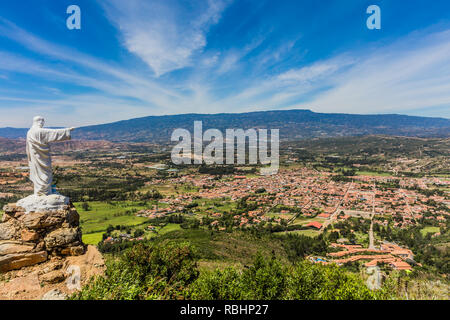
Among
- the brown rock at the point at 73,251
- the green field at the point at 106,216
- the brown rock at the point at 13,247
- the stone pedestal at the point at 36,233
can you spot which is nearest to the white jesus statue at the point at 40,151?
Answer: the stone pedestal at the point at 36,233

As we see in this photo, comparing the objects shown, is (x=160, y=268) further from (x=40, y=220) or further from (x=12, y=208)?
(x=12, y=208)

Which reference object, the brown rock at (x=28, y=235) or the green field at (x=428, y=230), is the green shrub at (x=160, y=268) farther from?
the green field at (x=428, y=230)

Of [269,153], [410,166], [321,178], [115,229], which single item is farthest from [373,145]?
[115,229]

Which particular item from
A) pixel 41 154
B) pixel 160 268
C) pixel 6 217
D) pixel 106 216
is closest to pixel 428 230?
pixel 160 268

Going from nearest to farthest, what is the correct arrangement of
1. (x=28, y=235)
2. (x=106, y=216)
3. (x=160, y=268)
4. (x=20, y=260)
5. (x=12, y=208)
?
(x=20, y=260) < (x=28, y=235) < (x=12, y=208) < (x=160, y=268) < (x=106, y=216)

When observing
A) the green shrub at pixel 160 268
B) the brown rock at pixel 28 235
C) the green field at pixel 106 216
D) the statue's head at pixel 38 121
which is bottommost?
the green field at pixel 106 216

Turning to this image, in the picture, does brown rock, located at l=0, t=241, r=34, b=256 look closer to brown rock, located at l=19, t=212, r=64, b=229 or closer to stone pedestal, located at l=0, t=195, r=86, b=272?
stone pedestal, located at l=0, t=195, r=86, b=272

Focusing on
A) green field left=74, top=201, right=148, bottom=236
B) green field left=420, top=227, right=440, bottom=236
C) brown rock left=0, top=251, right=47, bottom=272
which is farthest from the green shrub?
green field left=420, top=227, right=440, bottom=236
